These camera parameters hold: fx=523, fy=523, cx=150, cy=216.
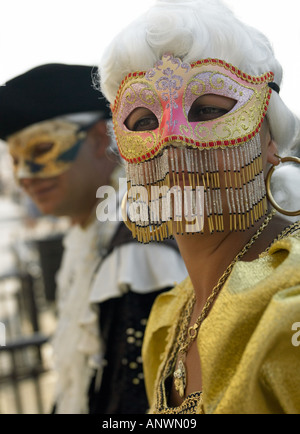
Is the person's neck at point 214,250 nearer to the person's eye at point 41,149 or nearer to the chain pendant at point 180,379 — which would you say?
the chain pendant at point 180,379

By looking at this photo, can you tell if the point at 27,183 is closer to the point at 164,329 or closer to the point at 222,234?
the point at 164,329

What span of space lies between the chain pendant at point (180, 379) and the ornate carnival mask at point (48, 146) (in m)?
1.62

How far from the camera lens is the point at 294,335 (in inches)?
38.1

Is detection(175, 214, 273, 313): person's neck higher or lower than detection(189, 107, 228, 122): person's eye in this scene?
lower

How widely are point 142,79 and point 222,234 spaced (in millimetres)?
441

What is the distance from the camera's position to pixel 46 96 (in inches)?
102

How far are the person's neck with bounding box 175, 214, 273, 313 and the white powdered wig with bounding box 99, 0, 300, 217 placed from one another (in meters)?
0.29

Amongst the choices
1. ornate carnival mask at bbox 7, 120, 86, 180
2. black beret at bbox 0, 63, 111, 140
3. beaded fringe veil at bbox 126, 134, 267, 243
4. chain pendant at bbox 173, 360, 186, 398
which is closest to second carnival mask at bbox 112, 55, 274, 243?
beaded fringe veil at bbox 126, 134, 267, 243

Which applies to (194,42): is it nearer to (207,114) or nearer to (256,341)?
(207,114)

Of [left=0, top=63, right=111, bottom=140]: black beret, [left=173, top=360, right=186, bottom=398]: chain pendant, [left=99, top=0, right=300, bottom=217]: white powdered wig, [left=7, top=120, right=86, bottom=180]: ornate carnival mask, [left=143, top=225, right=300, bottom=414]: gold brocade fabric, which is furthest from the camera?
[left=7, top=120, right=86, bottom=180]: ornate carnival mask

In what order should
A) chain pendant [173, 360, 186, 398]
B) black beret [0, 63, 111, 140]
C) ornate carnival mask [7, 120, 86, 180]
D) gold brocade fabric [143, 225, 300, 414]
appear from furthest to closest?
1. ornate carnival mask [7, 120, 86, 180]
2. black beret [0, 63, 111, 140]
3. chain pendant [173, 360, 186, 398]
4. gold brocade fabric [143, 225, 300, 414]

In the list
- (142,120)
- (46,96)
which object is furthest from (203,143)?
(46,96)

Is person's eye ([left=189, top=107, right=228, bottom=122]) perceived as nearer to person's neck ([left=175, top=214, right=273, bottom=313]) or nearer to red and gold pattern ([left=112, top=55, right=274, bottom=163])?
red and gold pattern ([left=112, top=55, right=274, bottom=163])

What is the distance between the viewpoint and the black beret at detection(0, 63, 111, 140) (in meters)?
2.46
